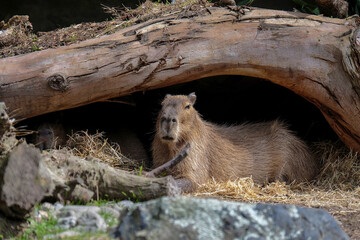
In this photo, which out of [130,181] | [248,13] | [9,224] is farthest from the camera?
[248,13]

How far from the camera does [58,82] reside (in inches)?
221

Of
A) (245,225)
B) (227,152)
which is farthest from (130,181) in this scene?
(227,152)

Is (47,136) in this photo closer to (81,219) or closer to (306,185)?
(81,219)

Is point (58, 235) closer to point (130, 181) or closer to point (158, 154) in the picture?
point (130, 181)

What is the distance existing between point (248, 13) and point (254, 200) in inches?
91.9

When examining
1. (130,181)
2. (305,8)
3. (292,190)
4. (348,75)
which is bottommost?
(292,190)

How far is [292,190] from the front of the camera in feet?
21.7

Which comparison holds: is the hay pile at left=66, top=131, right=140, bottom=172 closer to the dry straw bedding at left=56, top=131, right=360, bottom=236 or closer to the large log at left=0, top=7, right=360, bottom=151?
the dry straw bedding at left=56, top=131, right=360, bottom=236

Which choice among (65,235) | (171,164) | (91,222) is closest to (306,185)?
(171,164)

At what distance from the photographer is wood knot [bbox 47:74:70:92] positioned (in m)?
5.58

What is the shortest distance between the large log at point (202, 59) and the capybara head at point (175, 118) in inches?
12.2

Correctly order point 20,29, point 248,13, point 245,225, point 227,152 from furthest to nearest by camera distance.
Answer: point 20,29
point 227,152
point 248,13
point 245,225

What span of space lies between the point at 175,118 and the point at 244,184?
4.06ft

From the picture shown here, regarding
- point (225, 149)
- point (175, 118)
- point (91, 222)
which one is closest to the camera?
point (91, 222)
